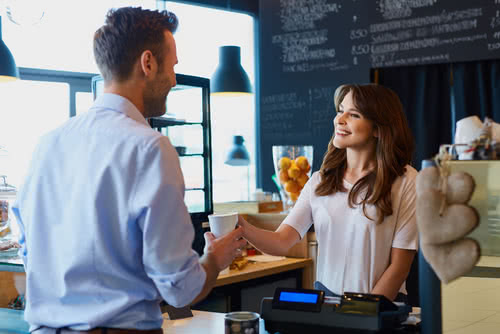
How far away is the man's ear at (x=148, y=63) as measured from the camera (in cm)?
133

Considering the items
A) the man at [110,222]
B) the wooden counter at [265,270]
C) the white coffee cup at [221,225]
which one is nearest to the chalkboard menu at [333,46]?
the wooden counter at [265,270]

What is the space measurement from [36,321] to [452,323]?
86 cm

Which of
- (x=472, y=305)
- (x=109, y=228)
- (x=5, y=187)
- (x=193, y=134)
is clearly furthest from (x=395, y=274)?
(x=193, y=134)

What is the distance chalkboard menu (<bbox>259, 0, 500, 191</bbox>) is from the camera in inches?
175

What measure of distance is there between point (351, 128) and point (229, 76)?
10.5 feet

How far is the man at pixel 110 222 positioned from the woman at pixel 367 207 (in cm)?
82

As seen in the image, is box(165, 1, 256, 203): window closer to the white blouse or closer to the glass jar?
the glass jar

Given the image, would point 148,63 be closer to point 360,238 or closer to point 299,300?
point 299,300

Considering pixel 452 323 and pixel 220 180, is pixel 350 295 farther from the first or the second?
pixel 220 180

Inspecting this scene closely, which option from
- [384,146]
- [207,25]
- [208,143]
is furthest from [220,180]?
[384,146]

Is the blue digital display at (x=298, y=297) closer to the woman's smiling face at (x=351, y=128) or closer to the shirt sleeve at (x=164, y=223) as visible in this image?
the shirt sleeve at (x=164, y=223)

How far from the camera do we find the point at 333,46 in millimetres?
5168

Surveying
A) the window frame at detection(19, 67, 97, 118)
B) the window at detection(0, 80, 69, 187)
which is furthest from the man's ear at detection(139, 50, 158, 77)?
the window frame at detection(19, 67, 97, 118)

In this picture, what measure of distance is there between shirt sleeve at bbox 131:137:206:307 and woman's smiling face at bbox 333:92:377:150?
38.7 inches
